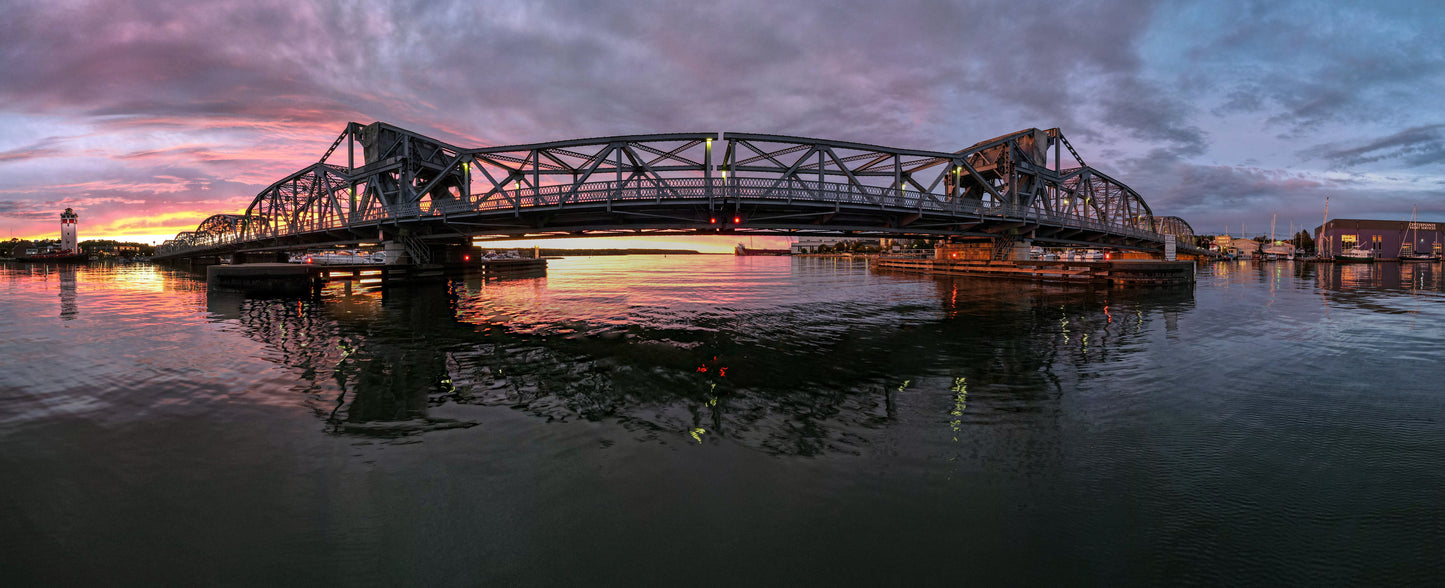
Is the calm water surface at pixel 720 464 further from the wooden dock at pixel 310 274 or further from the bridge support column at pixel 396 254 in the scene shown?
the bridge support column at pixel 396 254

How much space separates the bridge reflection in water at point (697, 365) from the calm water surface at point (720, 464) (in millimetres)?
117

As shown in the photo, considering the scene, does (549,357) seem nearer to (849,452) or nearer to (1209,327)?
(849,452)

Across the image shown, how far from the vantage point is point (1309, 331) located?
59.8 ft

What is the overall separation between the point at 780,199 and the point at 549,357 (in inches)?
993

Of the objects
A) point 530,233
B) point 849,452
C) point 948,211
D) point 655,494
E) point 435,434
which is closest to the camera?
point 655,494

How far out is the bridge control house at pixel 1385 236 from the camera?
178 metres

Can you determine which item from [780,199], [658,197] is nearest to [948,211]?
[780,199]

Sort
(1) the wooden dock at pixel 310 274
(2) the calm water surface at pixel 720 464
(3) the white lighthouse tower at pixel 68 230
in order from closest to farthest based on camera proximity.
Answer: (2) the calm water surface at pixel 720 464 < (1) the wooden dock at pixel 310 274 < (3) the white lighthouse tower at pixel 68 230

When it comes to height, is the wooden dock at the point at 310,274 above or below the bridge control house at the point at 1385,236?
below

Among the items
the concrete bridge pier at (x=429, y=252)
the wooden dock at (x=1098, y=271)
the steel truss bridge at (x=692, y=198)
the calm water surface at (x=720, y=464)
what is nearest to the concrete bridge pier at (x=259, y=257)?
the steel truss bridge at (x=692, y=198)

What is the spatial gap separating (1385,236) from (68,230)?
423 meters

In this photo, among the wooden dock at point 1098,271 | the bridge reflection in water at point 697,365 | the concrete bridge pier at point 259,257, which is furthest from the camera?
the concrete bridge pier at point 259,257

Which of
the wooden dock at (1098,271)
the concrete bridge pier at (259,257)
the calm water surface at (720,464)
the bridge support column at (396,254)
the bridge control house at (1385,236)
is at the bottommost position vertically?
the calm water surface at (720,464)

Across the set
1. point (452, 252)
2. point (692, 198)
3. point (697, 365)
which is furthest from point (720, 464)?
point (452, 252)
